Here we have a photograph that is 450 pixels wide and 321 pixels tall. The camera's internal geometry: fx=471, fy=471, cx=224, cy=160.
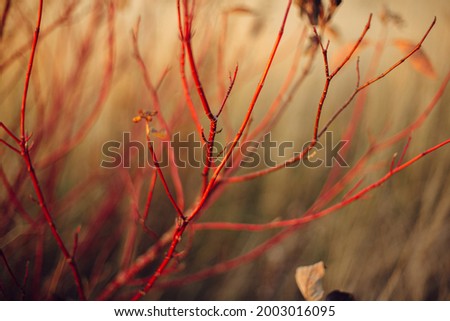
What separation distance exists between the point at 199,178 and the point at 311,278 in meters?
1.15

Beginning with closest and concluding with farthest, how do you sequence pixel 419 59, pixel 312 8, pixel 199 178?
pixel 312 8, pixel 419 59, pixel 199 178

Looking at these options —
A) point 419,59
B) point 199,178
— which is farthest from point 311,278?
point 199,178

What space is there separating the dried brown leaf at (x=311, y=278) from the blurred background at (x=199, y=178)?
0.31m

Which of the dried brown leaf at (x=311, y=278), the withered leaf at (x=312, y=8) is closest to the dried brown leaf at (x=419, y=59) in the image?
the withered leaf at (x=312, y=8)

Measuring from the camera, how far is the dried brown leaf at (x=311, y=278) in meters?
0.90

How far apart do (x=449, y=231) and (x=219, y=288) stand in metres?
0.81

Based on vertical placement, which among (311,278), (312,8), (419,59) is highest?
(312,8)

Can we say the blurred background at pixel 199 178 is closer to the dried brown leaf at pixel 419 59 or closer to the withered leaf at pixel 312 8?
the dried brown leaf at pixel 419 59

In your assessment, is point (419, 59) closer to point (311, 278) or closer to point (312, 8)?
point (312, 8)

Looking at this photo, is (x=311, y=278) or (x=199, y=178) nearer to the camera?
(x=311, y=278)

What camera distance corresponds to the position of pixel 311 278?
0.90 m

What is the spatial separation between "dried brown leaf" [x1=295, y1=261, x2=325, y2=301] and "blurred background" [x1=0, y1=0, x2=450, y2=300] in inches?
12.2

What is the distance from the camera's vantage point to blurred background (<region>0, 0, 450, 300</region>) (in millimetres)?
1317
